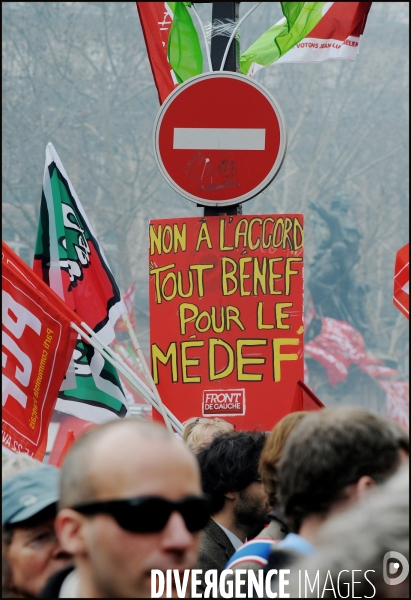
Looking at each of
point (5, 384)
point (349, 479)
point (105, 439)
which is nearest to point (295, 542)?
point (349, 479)

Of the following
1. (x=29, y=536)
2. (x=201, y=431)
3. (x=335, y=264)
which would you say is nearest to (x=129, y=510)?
(x=29, y=536)

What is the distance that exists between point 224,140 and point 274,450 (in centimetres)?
193

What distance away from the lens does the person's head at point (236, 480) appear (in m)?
2.89

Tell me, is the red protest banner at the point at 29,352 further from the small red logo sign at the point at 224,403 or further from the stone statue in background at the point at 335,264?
the stone statue in background at the point at 335,264

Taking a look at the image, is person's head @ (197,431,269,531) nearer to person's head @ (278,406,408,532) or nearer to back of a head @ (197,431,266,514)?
back of a head @ (197,431,266,514)

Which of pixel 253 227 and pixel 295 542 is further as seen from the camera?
pixel 253 227

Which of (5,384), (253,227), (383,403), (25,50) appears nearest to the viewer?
(5,384)

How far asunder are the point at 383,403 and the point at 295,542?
1197 inches

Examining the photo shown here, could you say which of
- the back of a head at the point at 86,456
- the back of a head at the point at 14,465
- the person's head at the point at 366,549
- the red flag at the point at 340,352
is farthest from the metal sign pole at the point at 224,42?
the red flag at the point at 340,352

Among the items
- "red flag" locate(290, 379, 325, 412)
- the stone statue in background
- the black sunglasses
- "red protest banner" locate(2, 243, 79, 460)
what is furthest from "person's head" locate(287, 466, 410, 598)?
the stone statue in background

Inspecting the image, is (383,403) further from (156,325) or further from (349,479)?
(349,479)

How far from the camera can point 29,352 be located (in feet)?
11.5

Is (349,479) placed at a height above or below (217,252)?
below

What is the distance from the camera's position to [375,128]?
3334cm
